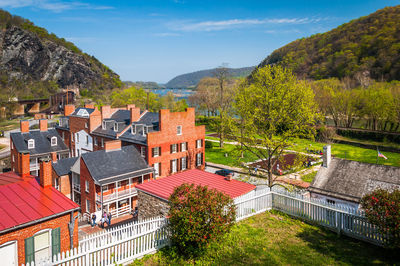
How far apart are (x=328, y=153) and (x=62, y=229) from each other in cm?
1994

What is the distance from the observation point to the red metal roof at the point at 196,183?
16.7m

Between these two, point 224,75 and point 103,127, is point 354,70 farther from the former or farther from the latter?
point 103,127

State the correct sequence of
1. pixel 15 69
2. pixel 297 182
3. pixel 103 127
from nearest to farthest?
pixel 297 182 → pixel 103 127 → pixel 15 69

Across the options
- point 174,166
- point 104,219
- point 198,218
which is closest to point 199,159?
point 174,166

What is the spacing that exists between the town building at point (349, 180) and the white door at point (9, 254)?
19.2 m

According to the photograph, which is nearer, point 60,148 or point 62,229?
point 62,229

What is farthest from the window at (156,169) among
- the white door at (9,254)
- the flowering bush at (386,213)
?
the flowering bush at (386,213)

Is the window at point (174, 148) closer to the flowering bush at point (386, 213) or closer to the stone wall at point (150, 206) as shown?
the stone wall at point (150, 206)

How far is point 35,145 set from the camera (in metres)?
39.4

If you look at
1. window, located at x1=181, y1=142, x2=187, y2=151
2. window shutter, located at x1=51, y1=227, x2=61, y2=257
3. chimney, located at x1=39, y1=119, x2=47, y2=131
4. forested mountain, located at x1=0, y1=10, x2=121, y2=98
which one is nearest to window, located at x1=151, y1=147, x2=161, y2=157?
window, located at x1=181, y1=142, x2=187, y2=151

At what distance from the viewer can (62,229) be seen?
14117 millimetres

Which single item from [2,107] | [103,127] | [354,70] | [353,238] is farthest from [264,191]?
[354,70]

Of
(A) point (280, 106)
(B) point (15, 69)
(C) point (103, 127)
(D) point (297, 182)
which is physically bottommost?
(D) point (297, 182)

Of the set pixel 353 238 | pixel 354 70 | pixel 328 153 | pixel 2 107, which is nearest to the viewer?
pixel 353 238
